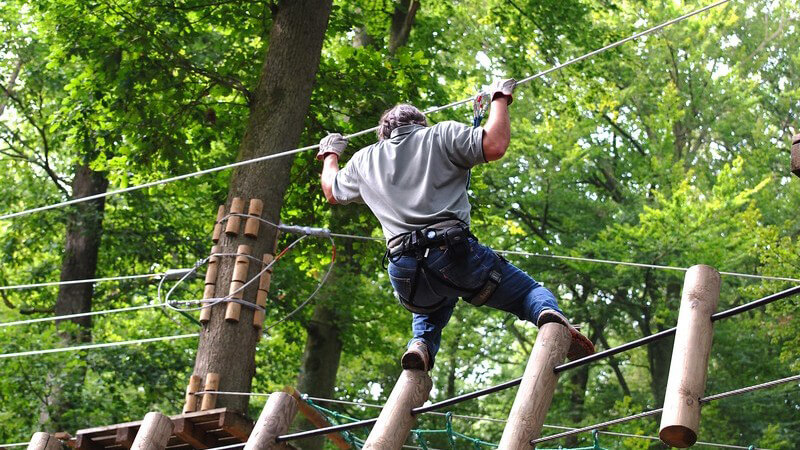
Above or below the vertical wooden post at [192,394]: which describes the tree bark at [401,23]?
above

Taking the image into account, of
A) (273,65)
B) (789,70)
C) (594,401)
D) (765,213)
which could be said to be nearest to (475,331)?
(594,401)

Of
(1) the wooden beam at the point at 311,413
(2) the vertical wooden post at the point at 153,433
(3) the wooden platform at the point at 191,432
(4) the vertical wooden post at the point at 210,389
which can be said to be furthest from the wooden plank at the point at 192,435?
(2) the vertical wooden post at the point at 153,433

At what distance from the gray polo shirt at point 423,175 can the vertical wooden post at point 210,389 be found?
2.89 metres

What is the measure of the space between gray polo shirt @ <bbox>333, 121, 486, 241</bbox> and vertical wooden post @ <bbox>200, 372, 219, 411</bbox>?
114 inches

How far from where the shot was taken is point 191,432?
7.21m

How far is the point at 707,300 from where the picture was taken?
158 inches

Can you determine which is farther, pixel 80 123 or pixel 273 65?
pixel 80 123

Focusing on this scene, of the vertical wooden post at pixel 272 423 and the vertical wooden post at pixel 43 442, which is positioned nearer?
the vertical wooden post at pixel 272 423

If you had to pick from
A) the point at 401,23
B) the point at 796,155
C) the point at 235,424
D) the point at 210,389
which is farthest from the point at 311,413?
the point at 401,23

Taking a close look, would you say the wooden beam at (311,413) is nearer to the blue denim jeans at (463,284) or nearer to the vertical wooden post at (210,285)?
the vertical wooden post at (210,285)

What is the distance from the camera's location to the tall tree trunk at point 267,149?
779 centimetres

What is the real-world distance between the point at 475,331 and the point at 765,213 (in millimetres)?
5283

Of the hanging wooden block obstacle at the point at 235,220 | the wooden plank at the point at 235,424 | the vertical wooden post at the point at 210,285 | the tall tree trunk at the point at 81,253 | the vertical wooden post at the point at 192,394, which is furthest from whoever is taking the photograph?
the tall tree trunk at the point at 81,253

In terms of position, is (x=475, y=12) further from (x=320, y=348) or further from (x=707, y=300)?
(x=707, y=300)
